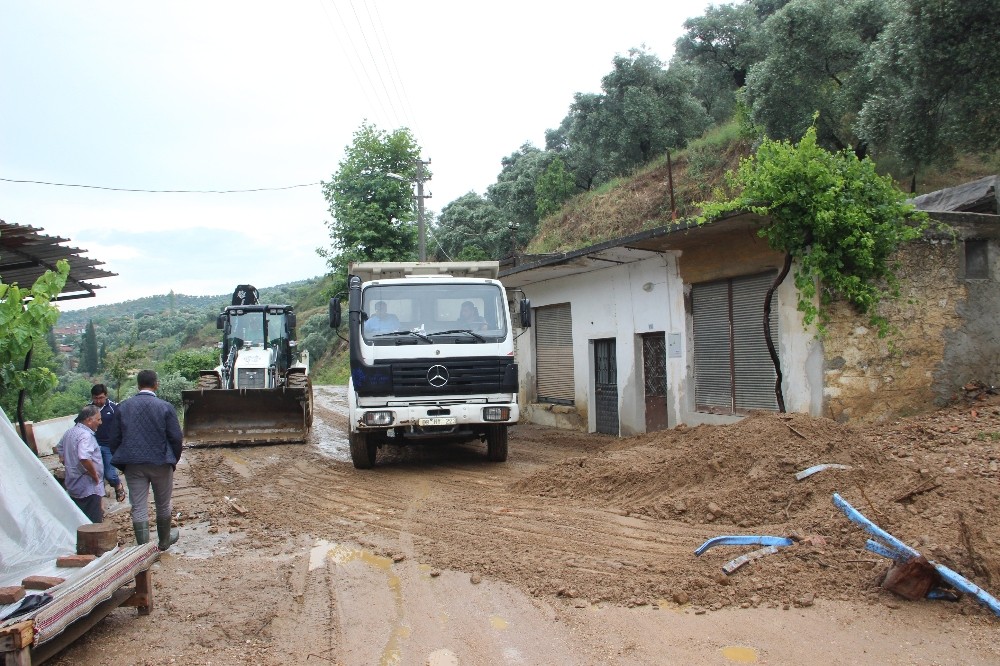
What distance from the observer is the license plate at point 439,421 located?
960 centimetres

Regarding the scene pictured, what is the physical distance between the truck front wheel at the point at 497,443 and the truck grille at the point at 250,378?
603cm

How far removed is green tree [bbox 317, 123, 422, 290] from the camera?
27.3 m

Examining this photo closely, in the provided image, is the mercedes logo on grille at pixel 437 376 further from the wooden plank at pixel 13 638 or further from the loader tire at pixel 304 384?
the wooden plank at pixel 13 638

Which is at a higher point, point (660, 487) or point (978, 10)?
point (978, 10)

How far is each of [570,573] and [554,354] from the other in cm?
1080

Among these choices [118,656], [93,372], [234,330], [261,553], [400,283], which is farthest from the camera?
[93,372]

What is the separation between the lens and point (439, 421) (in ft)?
31.5

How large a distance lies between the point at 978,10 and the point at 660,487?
992 cm

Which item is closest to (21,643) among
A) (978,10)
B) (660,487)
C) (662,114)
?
(660,487)

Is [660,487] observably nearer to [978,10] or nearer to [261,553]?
[261,553]

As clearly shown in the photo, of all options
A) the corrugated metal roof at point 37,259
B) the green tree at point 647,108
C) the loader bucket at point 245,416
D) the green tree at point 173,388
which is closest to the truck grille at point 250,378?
the loader bucket at point 245,416

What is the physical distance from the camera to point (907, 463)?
6.64 m

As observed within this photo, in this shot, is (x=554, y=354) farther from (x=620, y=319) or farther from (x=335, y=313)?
(x=335, y=313)

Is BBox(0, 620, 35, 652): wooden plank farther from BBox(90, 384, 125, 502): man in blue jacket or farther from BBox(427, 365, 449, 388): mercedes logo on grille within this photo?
BBox(427, 365, 449, 388): mercedes logo on grille
